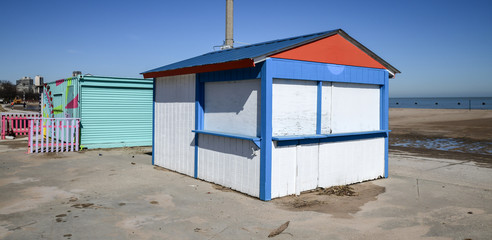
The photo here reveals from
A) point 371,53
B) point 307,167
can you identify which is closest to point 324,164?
point 307,167

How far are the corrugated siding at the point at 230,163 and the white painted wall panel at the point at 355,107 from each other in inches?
91.3

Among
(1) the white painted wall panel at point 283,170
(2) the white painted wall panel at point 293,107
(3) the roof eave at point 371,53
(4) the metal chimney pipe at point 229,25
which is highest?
(4) the metal chimney pipe at point 229,25

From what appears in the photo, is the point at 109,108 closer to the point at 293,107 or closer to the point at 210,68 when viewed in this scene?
the point at 210,68

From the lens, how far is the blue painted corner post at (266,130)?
7.28 metres

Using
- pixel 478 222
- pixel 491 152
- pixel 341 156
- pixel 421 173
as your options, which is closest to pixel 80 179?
pixel 341 156

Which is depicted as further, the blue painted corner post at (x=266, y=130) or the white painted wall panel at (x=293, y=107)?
the white painted wall panel at (x=293, y=107)

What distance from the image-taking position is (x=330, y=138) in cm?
859

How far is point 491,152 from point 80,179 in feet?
51.2

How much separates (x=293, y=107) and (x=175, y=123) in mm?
4061

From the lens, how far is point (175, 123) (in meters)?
10.5

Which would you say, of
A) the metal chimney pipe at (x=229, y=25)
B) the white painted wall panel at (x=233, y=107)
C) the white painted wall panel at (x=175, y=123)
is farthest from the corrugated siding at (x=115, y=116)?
the white painted wall panel at (x=233, y=107)

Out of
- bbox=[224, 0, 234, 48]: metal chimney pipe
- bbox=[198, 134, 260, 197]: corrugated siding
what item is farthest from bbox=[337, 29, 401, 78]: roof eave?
bbox=[224, 0, 234, 48]: metal chimney pipe

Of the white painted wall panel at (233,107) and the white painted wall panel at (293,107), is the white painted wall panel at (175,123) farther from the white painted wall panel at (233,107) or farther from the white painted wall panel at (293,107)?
the white painted wall panel at (293,107)

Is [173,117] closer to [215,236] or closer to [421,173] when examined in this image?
[215,236]
